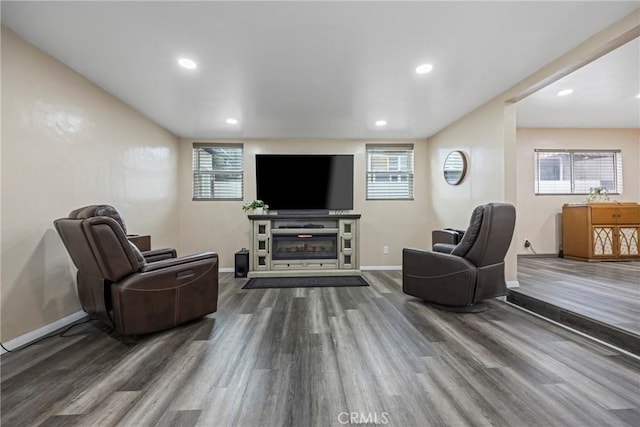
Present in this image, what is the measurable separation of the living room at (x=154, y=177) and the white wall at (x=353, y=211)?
2 centimetres

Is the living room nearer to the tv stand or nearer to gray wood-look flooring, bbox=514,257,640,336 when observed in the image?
gray wood-look flooring, bbox=514,257,640,336

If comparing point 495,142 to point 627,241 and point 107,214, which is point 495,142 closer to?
point 627,241

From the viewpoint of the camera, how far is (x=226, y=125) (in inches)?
163

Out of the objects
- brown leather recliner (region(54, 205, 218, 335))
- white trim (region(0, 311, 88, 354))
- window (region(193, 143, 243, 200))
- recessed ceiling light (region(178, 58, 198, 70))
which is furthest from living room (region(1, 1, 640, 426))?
recessed ceiling light (region(178, 58, 198, 70))

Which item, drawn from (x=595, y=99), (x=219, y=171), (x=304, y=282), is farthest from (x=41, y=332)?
(x=595, y=99)

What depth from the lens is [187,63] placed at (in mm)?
2418

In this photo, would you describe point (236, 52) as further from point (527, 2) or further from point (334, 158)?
point (334, 158)

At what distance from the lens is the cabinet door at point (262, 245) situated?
4344mm

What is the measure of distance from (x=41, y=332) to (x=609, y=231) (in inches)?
300

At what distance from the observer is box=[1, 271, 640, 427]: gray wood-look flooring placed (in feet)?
4.38

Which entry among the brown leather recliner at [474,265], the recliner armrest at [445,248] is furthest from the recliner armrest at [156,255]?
the recliner armrest at [445,248]

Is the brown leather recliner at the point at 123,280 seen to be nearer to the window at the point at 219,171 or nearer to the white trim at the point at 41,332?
the white trim at the point at 41,332

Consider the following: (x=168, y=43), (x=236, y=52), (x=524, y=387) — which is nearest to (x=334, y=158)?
(x=236, y=52)

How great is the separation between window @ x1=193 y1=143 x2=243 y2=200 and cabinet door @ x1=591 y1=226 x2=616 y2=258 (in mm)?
6194
